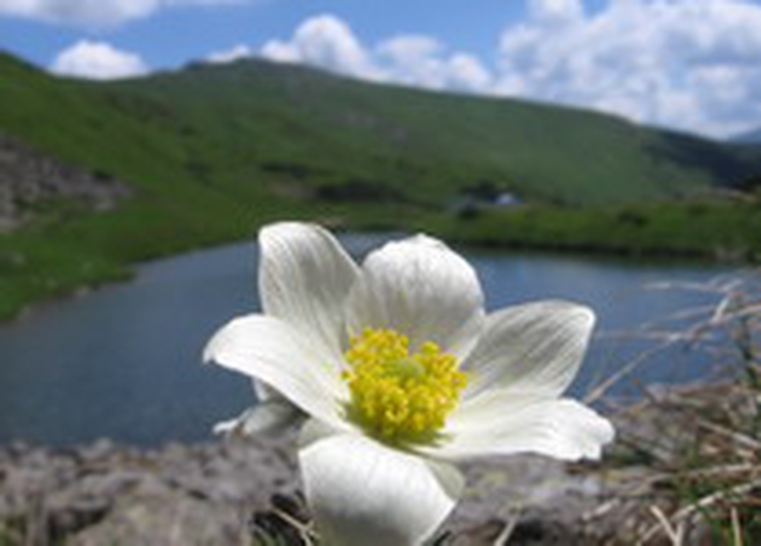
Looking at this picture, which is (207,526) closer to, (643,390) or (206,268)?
(643,390)

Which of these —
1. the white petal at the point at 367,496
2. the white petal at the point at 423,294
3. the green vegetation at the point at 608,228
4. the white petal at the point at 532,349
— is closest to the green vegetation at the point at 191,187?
the green vegetation at the point at 608,228

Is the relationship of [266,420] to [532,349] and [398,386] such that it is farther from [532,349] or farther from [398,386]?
[532,349]

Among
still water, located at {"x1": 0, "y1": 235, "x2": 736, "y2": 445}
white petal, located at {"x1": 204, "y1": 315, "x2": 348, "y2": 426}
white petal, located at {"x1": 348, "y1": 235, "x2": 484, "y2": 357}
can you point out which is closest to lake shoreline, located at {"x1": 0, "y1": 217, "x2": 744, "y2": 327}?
still water, located at {"x1": 0, "y1": 235, "x2": 736, "y2": 445}

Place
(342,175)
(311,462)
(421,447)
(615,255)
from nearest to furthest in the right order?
(311,462) < (421,447) < (615,255) < (342,175)

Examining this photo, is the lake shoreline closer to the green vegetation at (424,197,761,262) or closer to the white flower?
the green vegetation at (424,197,761,262)

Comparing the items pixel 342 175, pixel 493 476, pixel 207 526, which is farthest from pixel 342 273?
pixel 342 175

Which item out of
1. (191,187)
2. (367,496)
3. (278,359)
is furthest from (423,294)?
(191,187)

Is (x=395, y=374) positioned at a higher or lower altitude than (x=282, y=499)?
higher

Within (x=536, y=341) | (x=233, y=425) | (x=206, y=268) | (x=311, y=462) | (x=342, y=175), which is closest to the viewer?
(x=311, y=462)
